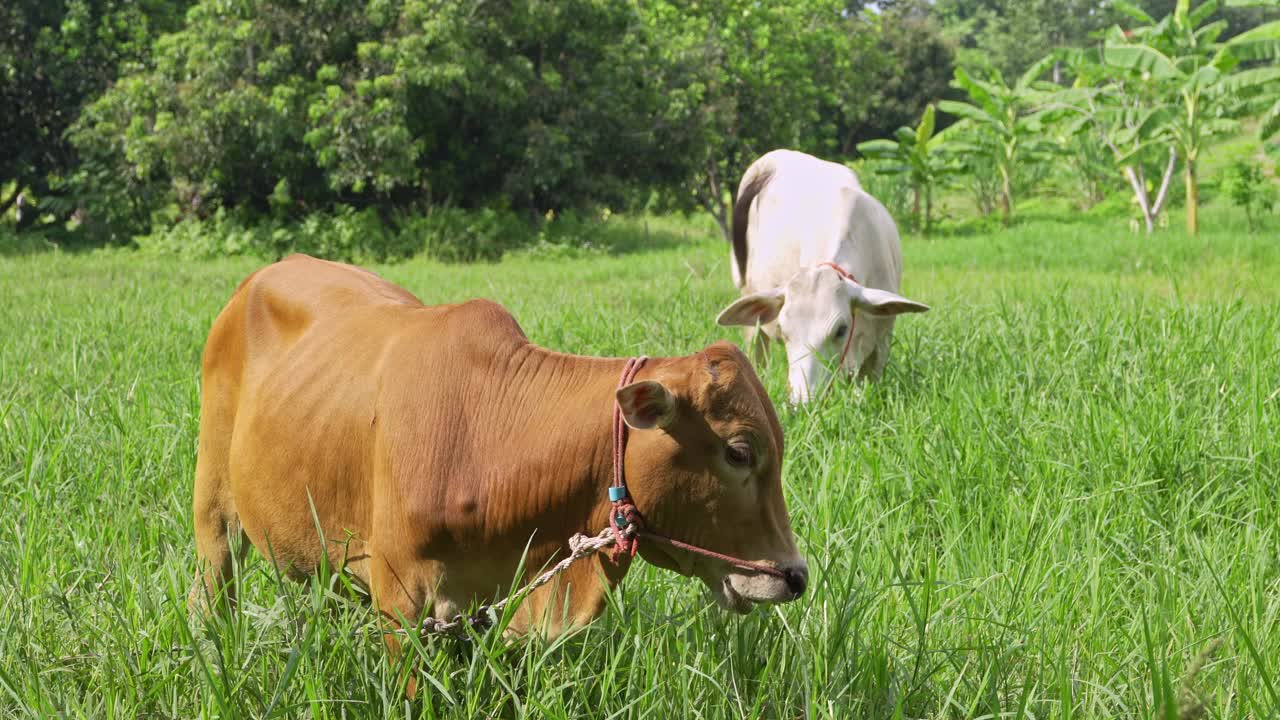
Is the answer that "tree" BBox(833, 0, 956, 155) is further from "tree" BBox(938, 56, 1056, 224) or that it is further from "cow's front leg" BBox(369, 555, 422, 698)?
"cow's front leg" BBox(369, 555, 422, 698)

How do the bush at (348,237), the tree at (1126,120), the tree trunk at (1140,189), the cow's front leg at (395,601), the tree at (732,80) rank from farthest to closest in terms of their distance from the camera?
the tree at (732,80), the tree trunk at (1140,189), the tree at (1126,120), the bush at (348,237), the cow's front leg at (395,601)

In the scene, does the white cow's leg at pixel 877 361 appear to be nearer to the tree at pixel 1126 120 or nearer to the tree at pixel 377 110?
the tree at pixel 377 110

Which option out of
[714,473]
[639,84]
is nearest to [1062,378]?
[714,473]

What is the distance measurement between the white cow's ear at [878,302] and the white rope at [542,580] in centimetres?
283

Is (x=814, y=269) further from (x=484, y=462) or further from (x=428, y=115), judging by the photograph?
(x=428, y=115)

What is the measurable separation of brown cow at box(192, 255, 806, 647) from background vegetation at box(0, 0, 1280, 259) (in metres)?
12.6

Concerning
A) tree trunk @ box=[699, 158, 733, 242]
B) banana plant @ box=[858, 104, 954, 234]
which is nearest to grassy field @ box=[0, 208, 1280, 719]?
banana plant @ box=[858, 104, 954, 234]

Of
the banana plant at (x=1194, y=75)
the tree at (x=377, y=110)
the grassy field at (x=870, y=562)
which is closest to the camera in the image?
the grassy field at (x=870, y=562)

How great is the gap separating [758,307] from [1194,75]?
1184cm

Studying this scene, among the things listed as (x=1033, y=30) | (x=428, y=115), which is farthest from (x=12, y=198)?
(x=1033, y=30)

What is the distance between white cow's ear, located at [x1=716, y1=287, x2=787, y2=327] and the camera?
13.7 ft

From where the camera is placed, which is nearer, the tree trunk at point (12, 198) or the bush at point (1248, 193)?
the bush at point (1248, 193)

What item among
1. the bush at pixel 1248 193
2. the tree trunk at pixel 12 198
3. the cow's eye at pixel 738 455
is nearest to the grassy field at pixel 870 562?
the cow's eye at pixel 738 455

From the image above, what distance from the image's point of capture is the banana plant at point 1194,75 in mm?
13711
